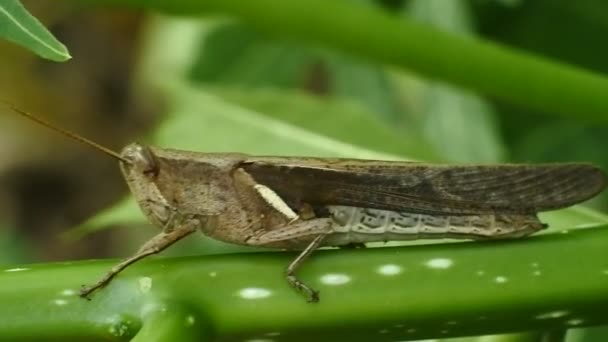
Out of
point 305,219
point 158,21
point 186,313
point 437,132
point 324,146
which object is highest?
point 158,21

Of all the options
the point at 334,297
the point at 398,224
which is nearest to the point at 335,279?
the point at 334,297

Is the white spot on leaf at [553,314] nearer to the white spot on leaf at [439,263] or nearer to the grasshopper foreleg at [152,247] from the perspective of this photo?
A: the white spot on leaf at [439,263]

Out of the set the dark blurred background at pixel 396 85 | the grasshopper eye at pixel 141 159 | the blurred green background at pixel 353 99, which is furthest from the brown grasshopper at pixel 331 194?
the dark blurred background at pixel 396 85

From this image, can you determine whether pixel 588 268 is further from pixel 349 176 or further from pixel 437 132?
pixel 437 132

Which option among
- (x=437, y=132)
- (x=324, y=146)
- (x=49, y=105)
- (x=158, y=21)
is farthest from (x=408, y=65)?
(x=49, y=105)

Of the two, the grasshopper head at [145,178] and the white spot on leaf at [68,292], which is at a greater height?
the grasshopper head at [145,178]
